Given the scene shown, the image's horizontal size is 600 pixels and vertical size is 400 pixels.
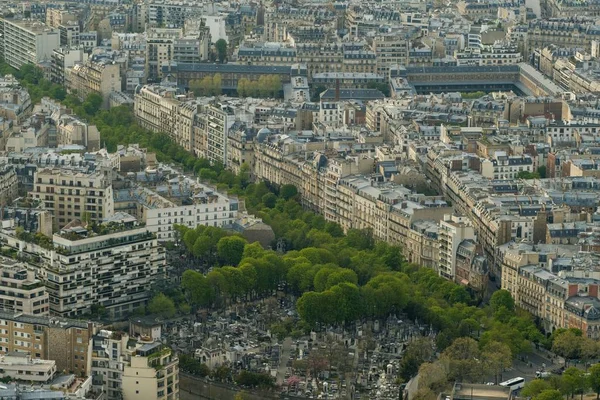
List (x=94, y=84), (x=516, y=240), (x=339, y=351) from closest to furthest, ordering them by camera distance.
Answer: (x=339, y=351), (x=516, y=240), (x=94, y=84)

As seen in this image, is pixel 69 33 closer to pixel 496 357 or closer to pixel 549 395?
pixel 496 357

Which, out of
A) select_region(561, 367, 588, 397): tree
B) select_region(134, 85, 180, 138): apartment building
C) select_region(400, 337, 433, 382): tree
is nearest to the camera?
select_region(561, 367, 588, 397): tree

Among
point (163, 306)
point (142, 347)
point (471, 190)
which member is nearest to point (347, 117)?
point (471, 190)

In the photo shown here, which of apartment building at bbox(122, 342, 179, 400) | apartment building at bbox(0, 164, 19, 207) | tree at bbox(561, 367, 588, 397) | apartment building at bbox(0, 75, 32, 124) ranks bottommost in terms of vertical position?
tree at bbox(561, 367, 588, 397)

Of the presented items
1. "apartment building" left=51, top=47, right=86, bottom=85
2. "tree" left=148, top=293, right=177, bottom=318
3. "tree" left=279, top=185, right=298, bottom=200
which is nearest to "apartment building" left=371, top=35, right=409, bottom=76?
"apartment building" left=51, top=47, right=86, bottom=85

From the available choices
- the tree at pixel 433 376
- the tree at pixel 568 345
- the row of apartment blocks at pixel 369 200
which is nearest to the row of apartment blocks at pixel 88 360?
the tree at pixel 433 376

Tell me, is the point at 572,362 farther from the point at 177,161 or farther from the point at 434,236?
the point at 177,161

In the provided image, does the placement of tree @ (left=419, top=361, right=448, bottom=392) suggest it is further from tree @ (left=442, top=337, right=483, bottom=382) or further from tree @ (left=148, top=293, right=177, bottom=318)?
tree @ (left=148, top=293, right=177, bottom=318)

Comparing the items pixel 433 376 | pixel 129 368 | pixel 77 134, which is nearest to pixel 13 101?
pixel 77 134
